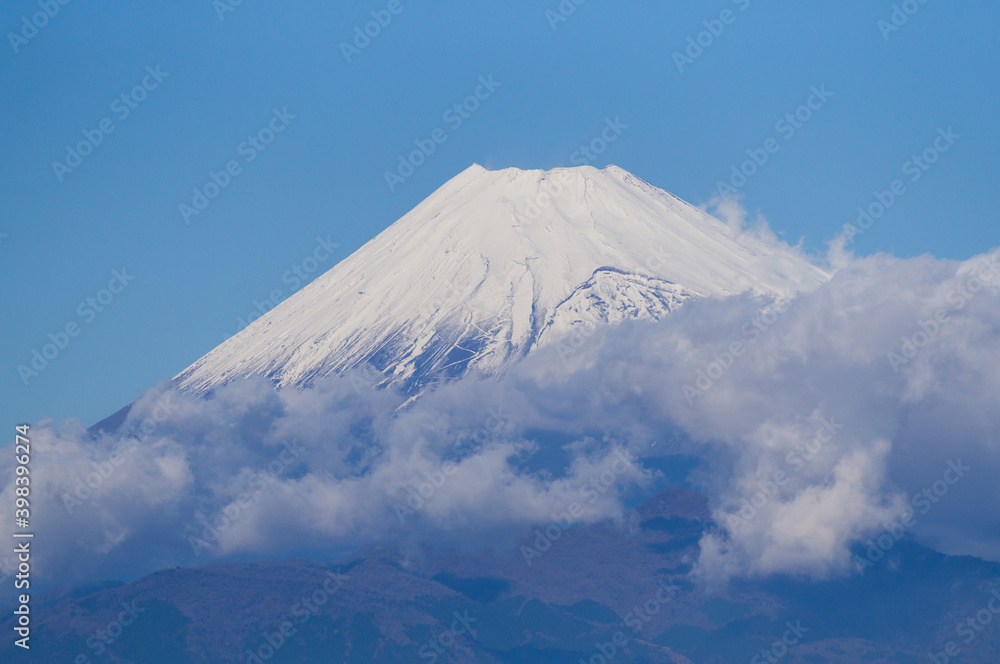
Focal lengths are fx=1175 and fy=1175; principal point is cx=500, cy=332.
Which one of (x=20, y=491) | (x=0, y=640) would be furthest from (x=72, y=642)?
(x=20, y=491)

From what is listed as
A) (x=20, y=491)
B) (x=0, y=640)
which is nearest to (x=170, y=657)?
(x=0, y=640)

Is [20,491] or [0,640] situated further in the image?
[0,640]

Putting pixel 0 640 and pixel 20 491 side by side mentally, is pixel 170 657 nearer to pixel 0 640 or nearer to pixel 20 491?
pixel 0 640

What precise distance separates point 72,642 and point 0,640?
13.5 meters

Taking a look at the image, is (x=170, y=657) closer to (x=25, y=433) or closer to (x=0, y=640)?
(x=0, y=640)

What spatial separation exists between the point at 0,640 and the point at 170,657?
28.7 meters

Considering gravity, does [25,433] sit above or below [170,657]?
below

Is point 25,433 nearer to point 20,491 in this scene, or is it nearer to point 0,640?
point 20,491

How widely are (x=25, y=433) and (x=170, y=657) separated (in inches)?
5506

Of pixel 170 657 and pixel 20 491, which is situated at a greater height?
pixel 170 657

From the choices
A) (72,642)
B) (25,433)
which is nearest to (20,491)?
(25,433)

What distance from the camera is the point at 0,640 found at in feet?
652

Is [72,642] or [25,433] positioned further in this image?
[72,642]

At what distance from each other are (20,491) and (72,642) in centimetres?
13601
